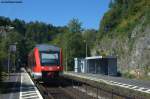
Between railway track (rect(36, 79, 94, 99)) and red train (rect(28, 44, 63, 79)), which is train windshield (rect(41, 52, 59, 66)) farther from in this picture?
railway track (rect(36, 79, 94, 99))

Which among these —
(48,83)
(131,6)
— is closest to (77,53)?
(131,6)

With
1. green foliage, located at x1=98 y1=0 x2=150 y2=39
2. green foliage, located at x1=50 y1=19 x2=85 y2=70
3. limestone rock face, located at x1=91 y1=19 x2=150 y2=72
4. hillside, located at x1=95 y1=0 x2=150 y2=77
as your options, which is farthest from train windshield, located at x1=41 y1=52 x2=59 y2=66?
green foliage, located at x1=50 y1=19 x2=85 y2=70

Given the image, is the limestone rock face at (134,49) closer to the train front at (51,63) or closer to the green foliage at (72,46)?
the train front at (51,63)

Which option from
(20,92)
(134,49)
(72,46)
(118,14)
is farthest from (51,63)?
(72,46)

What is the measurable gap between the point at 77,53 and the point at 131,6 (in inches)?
1157

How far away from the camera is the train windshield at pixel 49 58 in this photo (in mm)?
39719

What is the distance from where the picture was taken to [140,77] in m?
67.2

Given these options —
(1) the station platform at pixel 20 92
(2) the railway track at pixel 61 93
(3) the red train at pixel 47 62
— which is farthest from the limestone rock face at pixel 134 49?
(1) the station platform at pixel 20 92

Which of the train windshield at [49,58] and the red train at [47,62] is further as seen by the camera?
the train windshield at [49,58]

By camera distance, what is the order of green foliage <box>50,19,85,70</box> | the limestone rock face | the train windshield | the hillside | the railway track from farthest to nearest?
1. green foliage <box>50,19,85,70</box>
2. the hillside
3. the limestone rock face
4. the train windshield
5. the railway track

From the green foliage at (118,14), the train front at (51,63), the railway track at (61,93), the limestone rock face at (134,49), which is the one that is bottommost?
the railway track at (61,93)

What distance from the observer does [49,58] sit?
40.0 m

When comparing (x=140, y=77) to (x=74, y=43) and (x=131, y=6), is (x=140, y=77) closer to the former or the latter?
(x=131, y=6)

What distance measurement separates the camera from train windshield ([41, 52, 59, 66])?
130 feet
